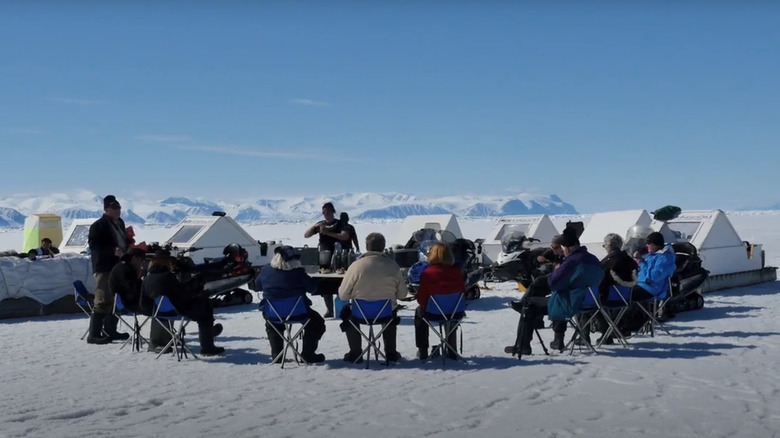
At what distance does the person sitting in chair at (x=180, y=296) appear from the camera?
344 inches

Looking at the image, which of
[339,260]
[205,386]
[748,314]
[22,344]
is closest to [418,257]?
[339,260]

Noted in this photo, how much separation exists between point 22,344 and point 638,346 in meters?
6.79

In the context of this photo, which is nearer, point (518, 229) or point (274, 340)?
point (274, 340)

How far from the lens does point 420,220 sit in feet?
69.1

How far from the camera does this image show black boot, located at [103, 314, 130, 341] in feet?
33.6

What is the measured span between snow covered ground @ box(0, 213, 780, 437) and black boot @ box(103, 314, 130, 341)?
346mm

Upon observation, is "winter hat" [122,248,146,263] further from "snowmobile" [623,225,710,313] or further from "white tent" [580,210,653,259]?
"white tent" [580,210,653,259]

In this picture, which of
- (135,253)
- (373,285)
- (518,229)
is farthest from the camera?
(518,229)

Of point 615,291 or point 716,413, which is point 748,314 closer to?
point 615,291

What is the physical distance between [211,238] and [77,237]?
3.62 m

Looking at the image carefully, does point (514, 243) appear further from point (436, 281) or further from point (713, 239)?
point (436, 281)

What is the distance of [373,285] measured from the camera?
8328 millimetres

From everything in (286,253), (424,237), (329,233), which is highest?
(424,237)

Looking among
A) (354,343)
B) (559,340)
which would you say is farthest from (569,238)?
(354,343)
